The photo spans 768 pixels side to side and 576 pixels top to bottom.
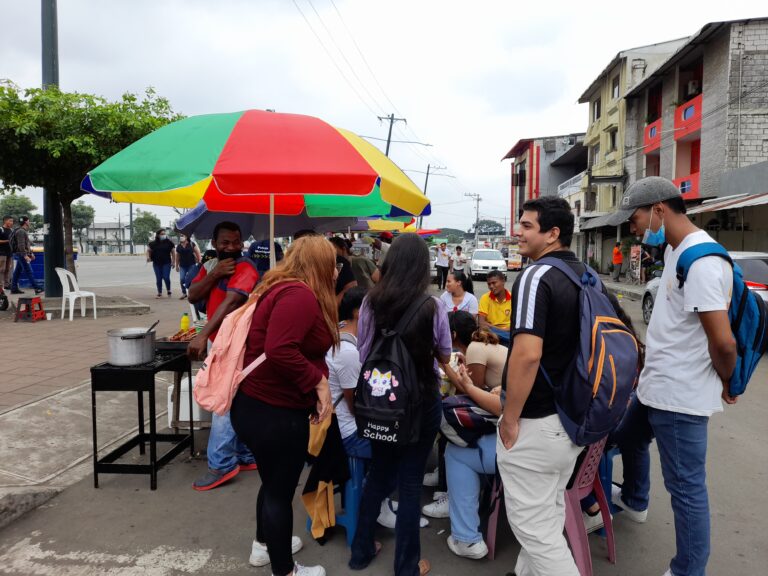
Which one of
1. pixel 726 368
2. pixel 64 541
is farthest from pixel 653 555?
pixel 64 541

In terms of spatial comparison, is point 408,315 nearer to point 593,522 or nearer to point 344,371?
point 344,371

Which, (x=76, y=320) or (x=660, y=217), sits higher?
(x=660, y=217)

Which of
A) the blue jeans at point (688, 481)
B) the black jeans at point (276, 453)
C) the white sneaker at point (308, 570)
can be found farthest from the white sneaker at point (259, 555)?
the blue jeans at point (688, 481)

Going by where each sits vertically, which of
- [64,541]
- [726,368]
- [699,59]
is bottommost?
[64,541]

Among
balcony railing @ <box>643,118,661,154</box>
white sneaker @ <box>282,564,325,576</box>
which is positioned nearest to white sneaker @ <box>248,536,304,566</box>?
white sneaker @ <box>282,564,325,576</box>

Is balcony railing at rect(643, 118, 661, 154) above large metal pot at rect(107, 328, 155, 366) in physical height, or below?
above

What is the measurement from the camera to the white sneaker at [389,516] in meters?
3.31

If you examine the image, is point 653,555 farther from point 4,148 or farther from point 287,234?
point 4,148

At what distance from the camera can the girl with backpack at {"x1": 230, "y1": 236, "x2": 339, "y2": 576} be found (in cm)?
243

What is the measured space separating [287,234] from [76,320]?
5.25 metres

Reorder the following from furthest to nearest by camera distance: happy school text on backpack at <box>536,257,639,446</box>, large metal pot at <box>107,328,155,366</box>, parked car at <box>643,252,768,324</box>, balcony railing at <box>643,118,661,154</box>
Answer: balcony railing at <box>643,118,661,154</box>
parked car at <box>643,252,768,324</box>
large metal pot at <box>107,328,155,366</box>
happy school text on backpack at <box>536,257,639,446</box>

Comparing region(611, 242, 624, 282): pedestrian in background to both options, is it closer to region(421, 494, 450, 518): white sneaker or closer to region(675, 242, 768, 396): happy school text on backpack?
region(421, 494, 450, 518): white sneaker

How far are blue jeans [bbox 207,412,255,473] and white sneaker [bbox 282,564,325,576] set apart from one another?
123 cm

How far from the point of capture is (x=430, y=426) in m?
2.80
